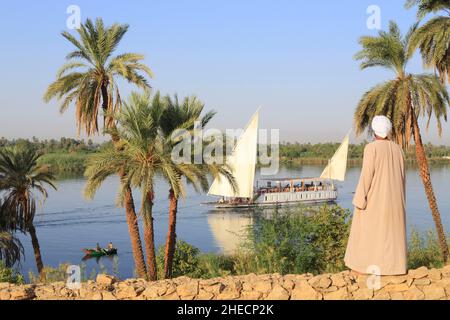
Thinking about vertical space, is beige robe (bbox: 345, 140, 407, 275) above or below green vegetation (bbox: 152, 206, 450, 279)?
above

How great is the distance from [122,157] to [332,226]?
5.96m

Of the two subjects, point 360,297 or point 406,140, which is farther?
point 406,140

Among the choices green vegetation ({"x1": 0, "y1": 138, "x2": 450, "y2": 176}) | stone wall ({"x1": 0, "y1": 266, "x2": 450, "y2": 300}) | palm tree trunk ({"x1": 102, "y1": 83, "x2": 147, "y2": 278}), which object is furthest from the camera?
green vegetation ({"x1": 0, "y1": 138, "x2": 450, "y2": 176})

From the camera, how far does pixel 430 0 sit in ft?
46.2

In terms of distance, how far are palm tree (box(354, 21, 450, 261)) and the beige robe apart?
9.32 metres

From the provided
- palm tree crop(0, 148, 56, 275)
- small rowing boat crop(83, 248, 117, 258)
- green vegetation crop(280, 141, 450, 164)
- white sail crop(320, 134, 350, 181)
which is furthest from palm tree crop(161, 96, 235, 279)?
green vegetation crop(280, 141, 450, 164)

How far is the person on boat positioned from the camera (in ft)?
16.6

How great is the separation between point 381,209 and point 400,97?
9.77m

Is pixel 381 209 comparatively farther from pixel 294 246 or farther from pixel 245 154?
pixel 245 154

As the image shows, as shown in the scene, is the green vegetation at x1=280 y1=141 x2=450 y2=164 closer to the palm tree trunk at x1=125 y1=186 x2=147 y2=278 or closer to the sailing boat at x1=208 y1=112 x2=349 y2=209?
the sailing boat at x1=208 y1=112 x2=349 y2=209

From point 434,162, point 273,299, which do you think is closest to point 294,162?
point 434,162

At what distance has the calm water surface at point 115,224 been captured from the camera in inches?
1298

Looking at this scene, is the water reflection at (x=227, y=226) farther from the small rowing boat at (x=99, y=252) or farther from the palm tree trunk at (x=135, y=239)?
the palm tree trunk at (x=135, y=239)
